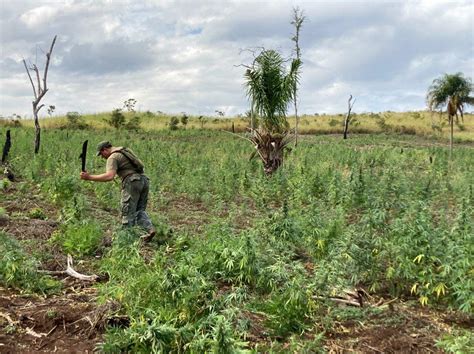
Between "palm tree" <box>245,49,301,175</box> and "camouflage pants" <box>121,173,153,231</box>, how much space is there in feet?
24.7

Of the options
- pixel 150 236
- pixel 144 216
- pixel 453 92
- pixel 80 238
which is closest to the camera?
pixel 80 238

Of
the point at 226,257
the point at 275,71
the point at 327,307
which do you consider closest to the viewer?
the point at 327,307

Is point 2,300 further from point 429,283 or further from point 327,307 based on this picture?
point 429,283

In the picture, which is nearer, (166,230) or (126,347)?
(126,347)

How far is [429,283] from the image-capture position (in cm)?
541

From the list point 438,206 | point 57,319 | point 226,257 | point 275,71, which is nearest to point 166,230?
point 226,257

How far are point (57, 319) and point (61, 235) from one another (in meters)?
2.77

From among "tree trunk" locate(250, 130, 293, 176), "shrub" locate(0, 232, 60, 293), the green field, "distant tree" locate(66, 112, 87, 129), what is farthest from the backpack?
"distant tree" locate(66, 112, 87, 129)

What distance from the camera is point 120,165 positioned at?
773cm

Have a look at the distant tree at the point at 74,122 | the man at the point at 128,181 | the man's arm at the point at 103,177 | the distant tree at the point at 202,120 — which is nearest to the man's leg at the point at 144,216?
the man at the point at 128,181

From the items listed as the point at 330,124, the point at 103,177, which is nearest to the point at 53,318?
the point at 103,177

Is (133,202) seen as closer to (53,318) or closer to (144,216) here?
(144,216)

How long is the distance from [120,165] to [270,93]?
833cm

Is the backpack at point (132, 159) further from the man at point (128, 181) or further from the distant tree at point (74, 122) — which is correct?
the distant tree at point (74, 122)
